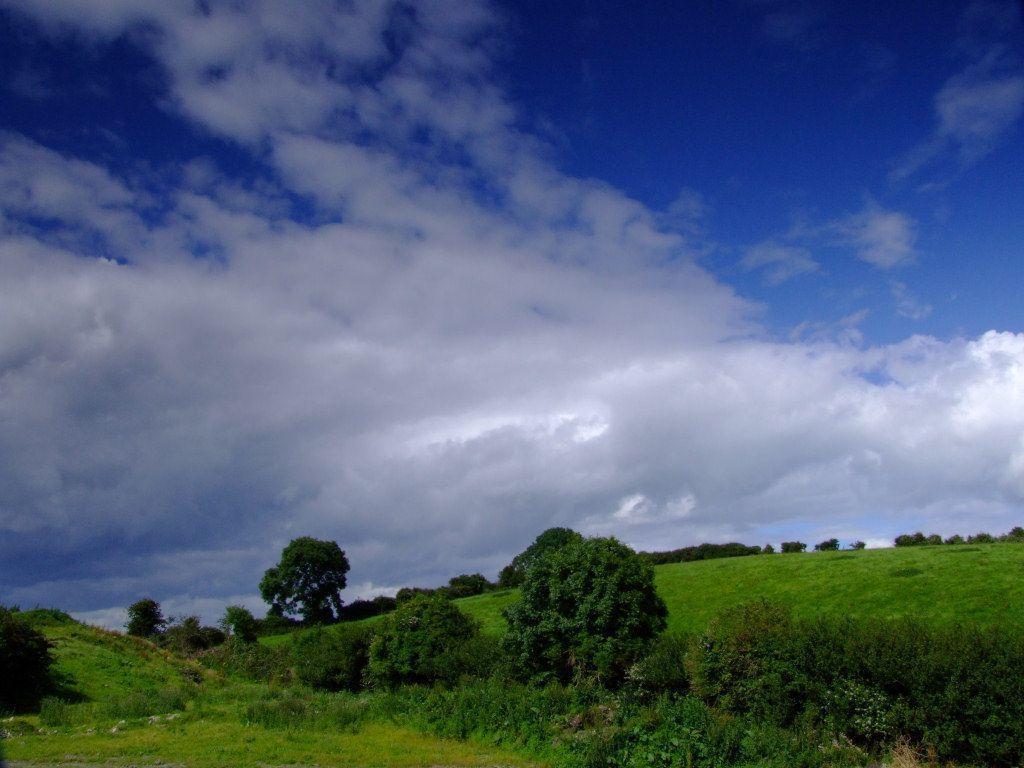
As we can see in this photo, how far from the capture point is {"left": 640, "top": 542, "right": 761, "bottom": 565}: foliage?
2608 inches

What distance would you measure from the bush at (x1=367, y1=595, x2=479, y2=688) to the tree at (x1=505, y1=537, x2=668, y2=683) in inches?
218

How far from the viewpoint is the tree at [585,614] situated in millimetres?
26062

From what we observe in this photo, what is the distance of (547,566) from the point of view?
95.7 feet

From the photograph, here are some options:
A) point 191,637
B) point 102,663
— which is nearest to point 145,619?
point 191,637

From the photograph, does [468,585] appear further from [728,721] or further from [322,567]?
[728,721]

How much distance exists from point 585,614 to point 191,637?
2226 inches

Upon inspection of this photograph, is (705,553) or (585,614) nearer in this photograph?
(585,614)

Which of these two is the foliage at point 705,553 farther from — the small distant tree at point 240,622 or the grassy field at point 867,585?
the small distant tree at point 240,622

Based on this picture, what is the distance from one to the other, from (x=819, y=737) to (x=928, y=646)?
3551 millimetres

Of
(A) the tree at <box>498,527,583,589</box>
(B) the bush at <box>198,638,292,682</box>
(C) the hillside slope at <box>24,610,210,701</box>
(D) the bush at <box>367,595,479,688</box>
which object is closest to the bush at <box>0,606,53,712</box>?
(C) the hillside slope at <box>24,610,210,701</box>

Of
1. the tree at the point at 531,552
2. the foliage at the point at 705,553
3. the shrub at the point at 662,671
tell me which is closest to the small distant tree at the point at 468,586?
the tree at the point at 531,552

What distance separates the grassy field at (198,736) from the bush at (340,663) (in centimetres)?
328

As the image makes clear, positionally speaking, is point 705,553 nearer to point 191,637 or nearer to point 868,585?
point 868,585

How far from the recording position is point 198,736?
2242 centimetres
